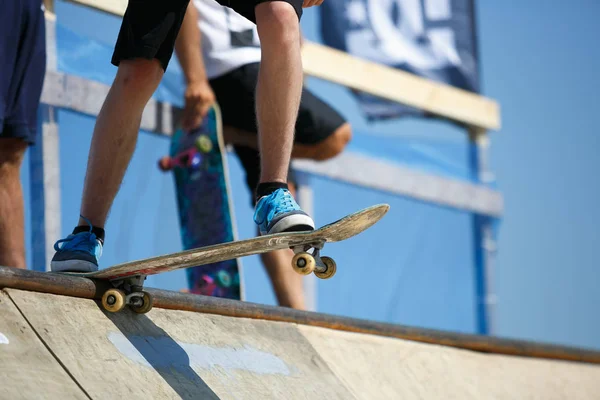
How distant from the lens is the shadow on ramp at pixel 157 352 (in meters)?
2.42

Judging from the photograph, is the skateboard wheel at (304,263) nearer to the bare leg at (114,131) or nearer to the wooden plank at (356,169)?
the bare leg at (114,131)

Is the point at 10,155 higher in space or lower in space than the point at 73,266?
higher

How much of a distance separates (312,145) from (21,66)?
1.59 meters

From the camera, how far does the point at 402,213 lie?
20.8 feet

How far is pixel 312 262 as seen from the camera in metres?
2.39

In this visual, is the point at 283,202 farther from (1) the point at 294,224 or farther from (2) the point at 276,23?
(2) the point at 276,23

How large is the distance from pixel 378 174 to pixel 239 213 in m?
1.46

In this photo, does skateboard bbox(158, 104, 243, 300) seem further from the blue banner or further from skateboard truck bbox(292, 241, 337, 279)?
the blue banner

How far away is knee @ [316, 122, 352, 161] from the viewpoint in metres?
4.50

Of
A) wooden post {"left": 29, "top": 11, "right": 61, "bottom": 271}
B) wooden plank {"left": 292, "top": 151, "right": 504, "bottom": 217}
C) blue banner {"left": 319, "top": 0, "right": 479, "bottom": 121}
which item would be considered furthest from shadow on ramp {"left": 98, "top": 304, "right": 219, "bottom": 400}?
blue banner {"left": 319, "top": 0, "right": 479, "bottom": 121}

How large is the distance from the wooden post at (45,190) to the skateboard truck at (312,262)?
175 cm

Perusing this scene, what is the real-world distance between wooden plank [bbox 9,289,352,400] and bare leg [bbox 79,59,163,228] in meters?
0.40

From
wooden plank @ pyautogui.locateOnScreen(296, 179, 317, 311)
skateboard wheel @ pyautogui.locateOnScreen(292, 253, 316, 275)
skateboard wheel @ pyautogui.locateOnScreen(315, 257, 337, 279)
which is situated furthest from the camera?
wooden plank @ pyautogui.locateOnScreen(296, 179, 317, 311)

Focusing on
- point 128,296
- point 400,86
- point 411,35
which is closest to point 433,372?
point 128,296
